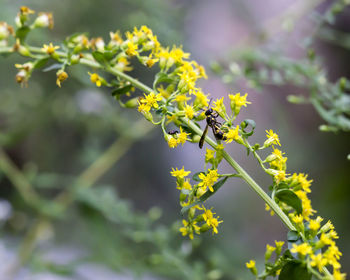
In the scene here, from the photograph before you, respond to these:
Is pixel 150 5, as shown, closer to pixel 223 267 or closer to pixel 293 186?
pixel 223 267

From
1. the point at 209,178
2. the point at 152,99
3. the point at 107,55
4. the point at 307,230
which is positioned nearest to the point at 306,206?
the point at 307,230

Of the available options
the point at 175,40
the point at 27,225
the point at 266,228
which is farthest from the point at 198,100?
the point at 266,228

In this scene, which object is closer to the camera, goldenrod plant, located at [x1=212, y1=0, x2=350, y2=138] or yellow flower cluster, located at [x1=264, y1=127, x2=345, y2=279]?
yellow flower cluster, located at [x1=264, y1=127, x2=345, y2=279]

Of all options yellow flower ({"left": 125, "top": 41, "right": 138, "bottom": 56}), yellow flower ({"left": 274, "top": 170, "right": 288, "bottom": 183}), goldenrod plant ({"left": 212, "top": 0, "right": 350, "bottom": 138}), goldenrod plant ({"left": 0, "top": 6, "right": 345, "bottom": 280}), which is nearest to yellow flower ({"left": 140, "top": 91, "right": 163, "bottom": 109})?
goldenrod plant ({"left": 0, "top": 6, "right": 345, "bottom": 280})

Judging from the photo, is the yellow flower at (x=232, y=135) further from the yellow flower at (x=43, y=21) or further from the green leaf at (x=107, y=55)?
the yellow flower at (x=43, y=21)

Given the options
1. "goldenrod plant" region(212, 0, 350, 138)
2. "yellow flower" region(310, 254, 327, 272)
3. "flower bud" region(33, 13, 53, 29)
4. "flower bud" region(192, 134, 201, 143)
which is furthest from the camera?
"goldenrod plant" region(212, 0, 350, 138)

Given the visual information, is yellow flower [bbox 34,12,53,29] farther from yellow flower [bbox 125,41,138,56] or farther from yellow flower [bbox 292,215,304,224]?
yellow flower [bbox 292,215,304,224]
